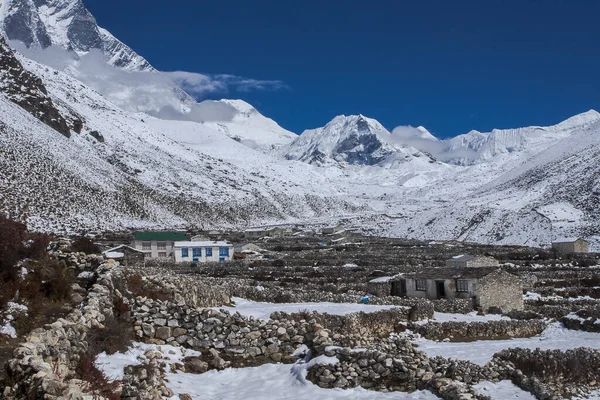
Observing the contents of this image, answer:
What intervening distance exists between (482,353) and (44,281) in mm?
14756

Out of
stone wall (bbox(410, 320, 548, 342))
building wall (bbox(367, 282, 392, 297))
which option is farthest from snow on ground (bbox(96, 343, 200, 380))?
building wall (bbox(367, 282, 392, 297))

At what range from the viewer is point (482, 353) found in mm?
19406

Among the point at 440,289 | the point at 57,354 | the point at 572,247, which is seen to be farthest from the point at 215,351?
the point at 572,247


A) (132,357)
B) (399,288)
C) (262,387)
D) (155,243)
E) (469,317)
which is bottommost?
(469,317)

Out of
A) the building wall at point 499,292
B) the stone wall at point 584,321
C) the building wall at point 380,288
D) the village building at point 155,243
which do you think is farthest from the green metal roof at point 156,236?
the stone wall at point 584,321

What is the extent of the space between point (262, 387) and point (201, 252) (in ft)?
198

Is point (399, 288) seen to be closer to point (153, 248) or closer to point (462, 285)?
point (462, 285)

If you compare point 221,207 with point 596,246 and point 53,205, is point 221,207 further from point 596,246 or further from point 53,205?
point 596,246

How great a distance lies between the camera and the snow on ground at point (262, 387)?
13664mm

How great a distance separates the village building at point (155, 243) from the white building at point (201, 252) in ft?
18.2

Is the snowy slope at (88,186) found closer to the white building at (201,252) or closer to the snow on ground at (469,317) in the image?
the white building at (201,252)

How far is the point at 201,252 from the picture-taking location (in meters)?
73.5

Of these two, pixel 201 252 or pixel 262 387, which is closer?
pixel 262 387

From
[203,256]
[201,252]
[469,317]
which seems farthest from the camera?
[201,252]
